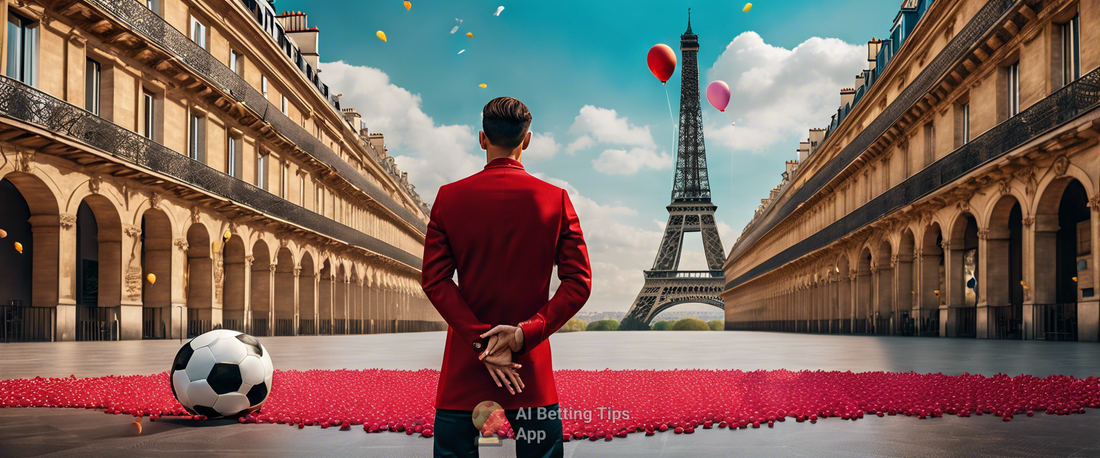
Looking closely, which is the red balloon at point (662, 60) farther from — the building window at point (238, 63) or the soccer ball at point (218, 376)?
the building window at point (238, 63)

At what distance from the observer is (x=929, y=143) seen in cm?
2675

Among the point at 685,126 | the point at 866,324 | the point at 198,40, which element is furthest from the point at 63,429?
the point at 685,126

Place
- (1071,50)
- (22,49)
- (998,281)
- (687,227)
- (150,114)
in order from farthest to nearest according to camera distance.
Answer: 1. (687,227)
2. (150,114)
3. (998,281)
4. (1071,50)
5. (22,49)

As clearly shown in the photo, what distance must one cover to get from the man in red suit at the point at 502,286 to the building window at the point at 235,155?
25.8 meters

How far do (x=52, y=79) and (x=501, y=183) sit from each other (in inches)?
717

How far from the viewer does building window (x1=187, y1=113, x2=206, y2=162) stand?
78.0 feet

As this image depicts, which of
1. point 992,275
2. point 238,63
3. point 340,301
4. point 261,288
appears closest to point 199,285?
point 261,288

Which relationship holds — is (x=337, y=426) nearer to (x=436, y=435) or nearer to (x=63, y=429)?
(x=63, y=429)

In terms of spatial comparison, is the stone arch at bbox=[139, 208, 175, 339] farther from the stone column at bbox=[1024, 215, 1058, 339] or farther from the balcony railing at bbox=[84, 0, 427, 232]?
the stone column at bbox=[1024, 215, 1058, 339]

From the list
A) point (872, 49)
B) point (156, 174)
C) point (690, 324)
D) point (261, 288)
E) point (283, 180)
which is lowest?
point (690, 324)

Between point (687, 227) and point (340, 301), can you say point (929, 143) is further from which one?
point (687, 227)

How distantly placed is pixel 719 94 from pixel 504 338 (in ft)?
56.1

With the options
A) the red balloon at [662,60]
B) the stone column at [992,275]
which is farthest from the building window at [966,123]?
the red balloon at [662,60]

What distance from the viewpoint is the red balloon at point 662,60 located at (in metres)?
12.1
